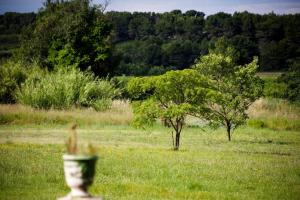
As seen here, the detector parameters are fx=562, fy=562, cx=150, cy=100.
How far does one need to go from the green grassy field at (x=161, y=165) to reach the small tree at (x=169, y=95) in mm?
1837

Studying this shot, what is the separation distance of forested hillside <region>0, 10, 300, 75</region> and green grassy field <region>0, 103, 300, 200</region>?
7312 cm

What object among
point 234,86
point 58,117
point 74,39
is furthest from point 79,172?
point 74,39

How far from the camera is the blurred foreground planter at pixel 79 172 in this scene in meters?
8.34

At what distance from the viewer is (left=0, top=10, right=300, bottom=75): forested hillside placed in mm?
114500

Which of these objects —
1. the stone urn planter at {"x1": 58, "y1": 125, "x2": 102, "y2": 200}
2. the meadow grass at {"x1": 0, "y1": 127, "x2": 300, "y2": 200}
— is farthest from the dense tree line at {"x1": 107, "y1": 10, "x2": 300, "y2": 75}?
the stone urn planter at {"x1": 58, "y1": 125, "x2": 102, "y2": 200}

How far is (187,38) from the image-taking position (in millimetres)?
134625

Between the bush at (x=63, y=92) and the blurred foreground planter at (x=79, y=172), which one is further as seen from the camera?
the bush at (x=63, y=92)

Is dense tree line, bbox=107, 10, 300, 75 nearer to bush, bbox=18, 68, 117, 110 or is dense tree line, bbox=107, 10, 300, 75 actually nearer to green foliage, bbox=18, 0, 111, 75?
green foliage, bbox=18, 0, 111, 75

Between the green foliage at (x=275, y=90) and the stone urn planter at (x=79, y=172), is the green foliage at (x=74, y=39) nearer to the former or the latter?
the green foliage at (x=275, y=90)

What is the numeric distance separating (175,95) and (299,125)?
18.2m

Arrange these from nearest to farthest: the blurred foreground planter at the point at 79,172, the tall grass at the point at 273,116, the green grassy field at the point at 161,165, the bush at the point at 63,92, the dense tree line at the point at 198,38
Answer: the blurred foreground planter at the point at 79,172, the green grassy field at the point at 161,165, the tall grass at the point at 273,116, the bush at the point at 63,92, the dense tree line at the point at 198,38

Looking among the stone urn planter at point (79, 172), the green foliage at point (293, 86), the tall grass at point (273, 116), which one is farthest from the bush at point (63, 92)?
the stone urn planter at point (79, 172)

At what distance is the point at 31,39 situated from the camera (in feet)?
245

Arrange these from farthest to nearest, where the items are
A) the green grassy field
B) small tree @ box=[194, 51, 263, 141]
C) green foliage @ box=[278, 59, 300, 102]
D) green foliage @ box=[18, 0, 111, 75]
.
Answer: green foliage @ box=[18, 0, 111, 75]
green foliage @ box=[278, 59, 300, 102]
small tree @ box=[194, 51, 263, 141]
the green grassy field
